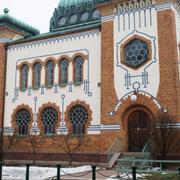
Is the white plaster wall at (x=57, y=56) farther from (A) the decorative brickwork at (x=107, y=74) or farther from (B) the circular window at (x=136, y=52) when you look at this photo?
(B) the circular window at (x=136, y=52)

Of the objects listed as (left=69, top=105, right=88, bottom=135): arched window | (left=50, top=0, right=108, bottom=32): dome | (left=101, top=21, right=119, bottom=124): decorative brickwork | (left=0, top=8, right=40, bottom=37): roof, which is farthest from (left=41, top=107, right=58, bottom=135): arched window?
(left=0, top=8, right=40, bottom=37): roof

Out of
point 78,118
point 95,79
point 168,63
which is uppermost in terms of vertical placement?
point 168,63

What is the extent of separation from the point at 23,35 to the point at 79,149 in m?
11.8

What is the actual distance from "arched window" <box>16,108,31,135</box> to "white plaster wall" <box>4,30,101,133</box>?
62 centimetres

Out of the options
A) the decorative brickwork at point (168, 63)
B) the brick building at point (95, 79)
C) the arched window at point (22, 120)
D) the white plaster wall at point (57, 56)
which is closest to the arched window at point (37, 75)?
the brick building at point (95, 79)

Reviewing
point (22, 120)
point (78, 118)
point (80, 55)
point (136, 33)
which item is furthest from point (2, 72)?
point (136, 33)

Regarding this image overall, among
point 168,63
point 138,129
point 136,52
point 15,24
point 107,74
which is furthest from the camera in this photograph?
point 15,24

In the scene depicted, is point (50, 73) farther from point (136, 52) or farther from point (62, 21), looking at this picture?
point (136, 52)

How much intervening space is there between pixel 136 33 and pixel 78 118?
6744mm

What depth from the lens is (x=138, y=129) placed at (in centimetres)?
2122

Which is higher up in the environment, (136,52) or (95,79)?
(136,52)

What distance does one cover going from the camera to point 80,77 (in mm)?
24125

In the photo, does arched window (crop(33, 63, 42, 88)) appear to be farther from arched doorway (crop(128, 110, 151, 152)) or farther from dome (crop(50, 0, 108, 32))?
arched doorway (crop(128, 110, 151, 152))

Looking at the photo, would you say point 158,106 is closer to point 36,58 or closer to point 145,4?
point 145,4
